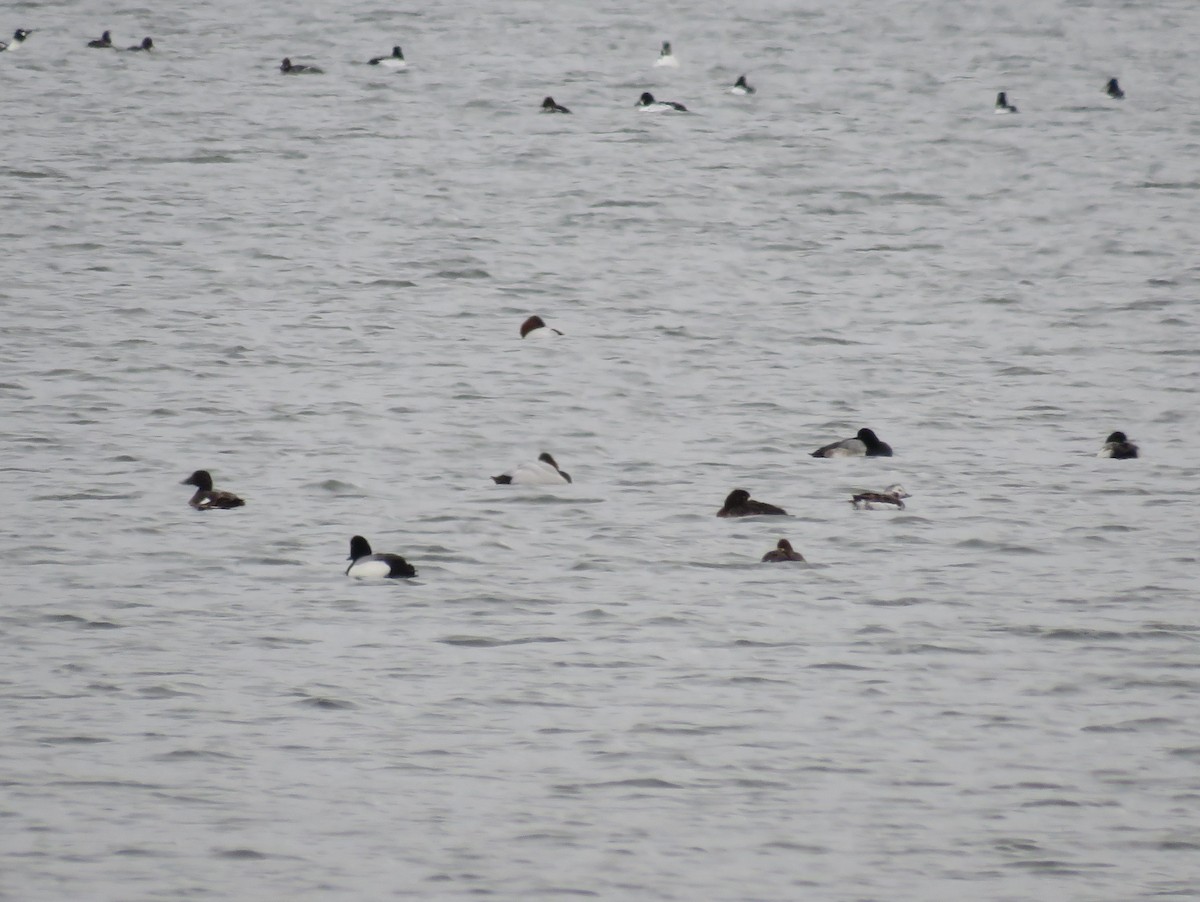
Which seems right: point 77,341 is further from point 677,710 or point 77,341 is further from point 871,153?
point 871,153

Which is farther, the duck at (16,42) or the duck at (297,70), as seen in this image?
the duck at (16,42)

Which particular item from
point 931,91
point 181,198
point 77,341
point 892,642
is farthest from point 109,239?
point 931,91

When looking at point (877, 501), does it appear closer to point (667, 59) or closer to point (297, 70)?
point (297, 70)

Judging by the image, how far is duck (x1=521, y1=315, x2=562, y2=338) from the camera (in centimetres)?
2773

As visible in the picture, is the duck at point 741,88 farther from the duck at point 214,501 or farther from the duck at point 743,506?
the duck at point 214,501

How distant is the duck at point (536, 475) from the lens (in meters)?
20.1

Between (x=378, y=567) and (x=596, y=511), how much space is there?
133 inches

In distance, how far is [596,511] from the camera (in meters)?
19.6

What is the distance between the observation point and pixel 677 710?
Result: 13.9m

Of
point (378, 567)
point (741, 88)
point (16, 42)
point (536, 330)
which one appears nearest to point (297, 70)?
point (16, 42)

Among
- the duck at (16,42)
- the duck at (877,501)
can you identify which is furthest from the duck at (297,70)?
the duck at (877,501)

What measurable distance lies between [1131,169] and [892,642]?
28.5m

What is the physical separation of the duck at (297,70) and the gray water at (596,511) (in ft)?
18.3

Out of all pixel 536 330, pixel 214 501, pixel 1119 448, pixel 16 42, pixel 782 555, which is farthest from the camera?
pixel 16 42
